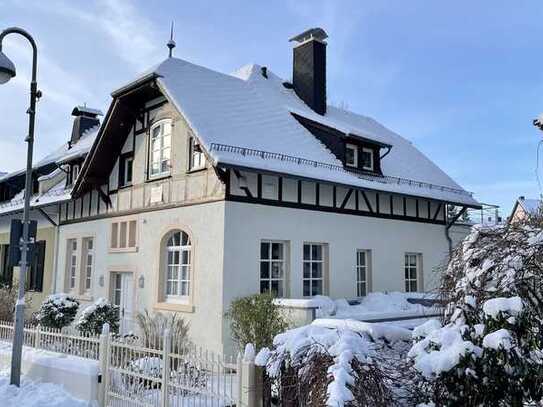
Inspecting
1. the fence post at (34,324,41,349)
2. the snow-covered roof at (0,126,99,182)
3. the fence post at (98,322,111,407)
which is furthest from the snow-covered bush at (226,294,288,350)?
the snow-covered roof at (0,126,99,182)

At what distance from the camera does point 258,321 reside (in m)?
10.4

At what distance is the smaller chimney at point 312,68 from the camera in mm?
17125

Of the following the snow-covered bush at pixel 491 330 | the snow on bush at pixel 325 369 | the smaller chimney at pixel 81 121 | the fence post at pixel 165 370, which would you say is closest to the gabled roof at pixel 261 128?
the fence post at pixel 165 370

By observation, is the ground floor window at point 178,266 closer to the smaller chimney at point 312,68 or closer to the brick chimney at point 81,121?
the smaller chimney at point 312,68

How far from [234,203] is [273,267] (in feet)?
6.26

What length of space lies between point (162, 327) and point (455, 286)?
844 centimetres

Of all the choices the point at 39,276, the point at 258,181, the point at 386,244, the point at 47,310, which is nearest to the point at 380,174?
the point at 386,244

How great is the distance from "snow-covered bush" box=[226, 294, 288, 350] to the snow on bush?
460 cm

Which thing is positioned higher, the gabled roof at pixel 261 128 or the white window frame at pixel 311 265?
the gabled roof at pixel 261 128

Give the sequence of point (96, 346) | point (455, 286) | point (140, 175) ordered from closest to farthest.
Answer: point (455, 286), point (96, 346), point (140, 175)

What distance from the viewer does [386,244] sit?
14.9 meters

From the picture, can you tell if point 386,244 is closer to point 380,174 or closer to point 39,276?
point 380,174

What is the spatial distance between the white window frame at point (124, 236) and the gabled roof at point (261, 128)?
3.53m

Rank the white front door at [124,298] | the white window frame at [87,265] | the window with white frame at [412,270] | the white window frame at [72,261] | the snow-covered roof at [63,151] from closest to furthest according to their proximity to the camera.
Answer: the white front door at [124,298] → the window with white frame at [412,270] → the white window frame at [87,265] → the white window frame at [72,261] → the snow-covered roof at [63,151]
